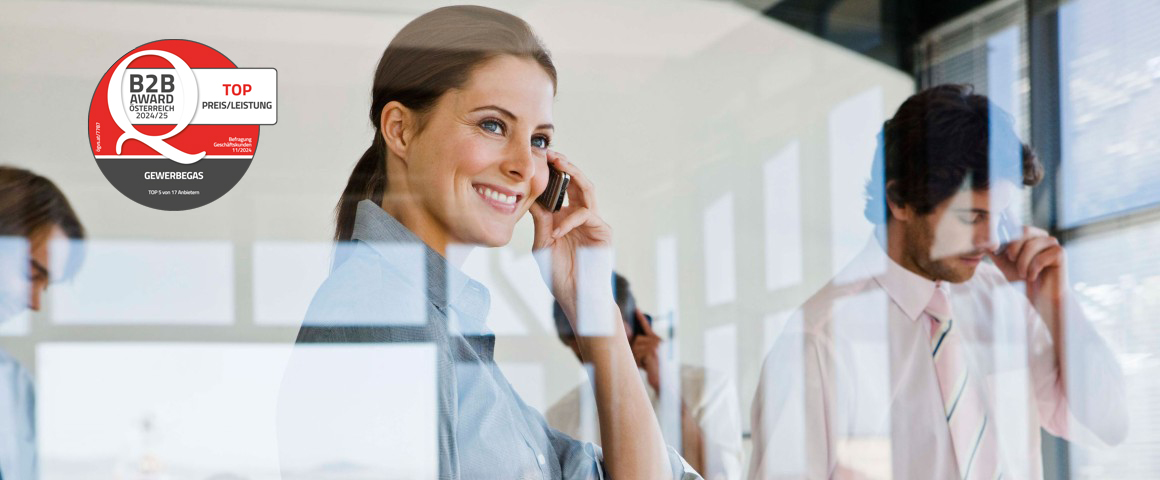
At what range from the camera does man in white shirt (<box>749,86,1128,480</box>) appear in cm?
163

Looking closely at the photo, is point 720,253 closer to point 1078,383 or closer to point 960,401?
point 960,401

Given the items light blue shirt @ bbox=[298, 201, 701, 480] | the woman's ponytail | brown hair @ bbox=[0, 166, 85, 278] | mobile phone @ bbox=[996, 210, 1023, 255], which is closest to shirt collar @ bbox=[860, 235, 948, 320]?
mobile phone @ bbox=[996, 210, 1023, 255]

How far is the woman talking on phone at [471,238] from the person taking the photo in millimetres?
1393

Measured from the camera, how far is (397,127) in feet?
4.73

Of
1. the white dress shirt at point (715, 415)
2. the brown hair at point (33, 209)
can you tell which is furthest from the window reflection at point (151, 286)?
the white dress shirt at point (715, 415)

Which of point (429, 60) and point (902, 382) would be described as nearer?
point (429, 60)

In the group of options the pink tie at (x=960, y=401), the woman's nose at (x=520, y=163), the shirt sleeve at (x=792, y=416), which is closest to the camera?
the woman's nose at (x=520, y=163)

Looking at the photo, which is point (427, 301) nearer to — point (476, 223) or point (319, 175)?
point (476, 223)

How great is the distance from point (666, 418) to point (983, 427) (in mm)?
573

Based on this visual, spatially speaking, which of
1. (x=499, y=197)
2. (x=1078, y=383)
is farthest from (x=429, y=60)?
(x=1078, y=383)

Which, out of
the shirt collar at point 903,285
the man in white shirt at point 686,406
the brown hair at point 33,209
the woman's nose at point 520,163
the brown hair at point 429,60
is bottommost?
the man in white shirt at point 686,406

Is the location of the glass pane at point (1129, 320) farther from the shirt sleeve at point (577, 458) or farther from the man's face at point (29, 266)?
the man's face at point (29, 266)

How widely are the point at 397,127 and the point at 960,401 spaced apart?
3.36ft

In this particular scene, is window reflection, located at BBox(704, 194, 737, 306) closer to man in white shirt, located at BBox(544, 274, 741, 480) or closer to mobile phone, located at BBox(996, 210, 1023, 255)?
man in white shirt, located at BBox(544, 274, 741, 480)
